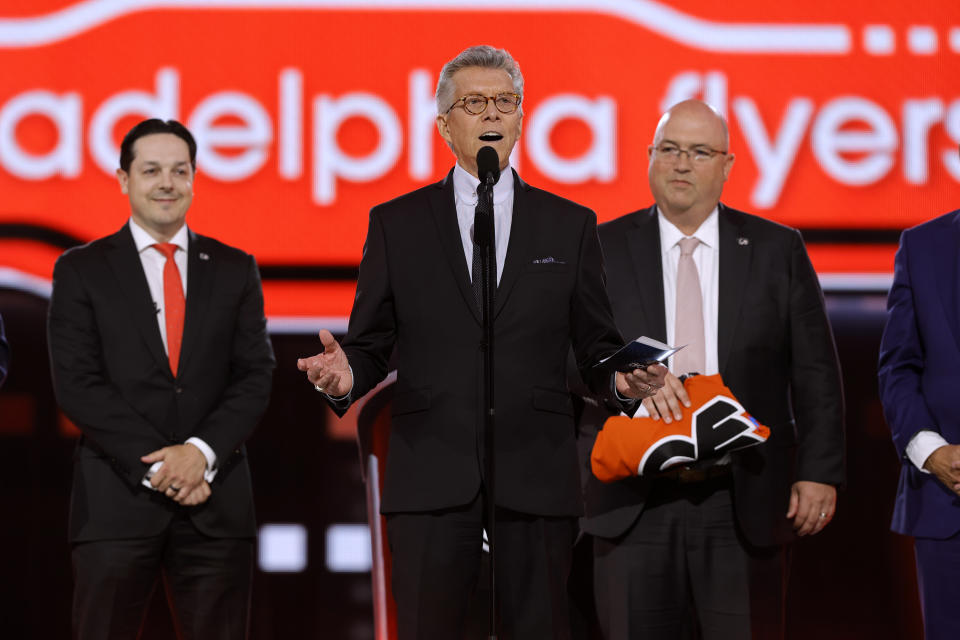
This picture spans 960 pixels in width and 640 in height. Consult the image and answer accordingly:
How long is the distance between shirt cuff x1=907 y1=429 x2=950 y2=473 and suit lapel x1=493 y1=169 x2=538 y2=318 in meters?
1.25

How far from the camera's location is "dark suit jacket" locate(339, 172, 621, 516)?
87.9 inches

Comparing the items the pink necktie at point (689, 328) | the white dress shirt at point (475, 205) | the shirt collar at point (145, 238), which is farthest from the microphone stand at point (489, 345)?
the shirt collar at point (145, 238)

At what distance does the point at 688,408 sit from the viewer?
9.14ft

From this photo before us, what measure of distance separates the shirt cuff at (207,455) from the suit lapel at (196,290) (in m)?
0.21

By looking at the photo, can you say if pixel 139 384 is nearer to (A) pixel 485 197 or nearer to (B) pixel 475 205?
(B) pixel 475 205

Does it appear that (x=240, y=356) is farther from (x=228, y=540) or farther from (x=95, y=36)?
(x=95, y=36)

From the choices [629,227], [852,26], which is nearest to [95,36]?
[629,227]

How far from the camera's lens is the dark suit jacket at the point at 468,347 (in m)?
2.23

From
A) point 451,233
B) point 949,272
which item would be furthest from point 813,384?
point 451,233

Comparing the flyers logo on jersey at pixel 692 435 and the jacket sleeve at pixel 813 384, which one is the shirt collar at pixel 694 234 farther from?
the flyers logo on jersey at pixel 692 435

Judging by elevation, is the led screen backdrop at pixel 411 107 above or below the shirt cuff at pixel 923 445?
above

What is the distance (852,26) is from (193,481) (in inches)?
121

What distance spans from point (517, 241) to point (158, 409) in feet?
4.22

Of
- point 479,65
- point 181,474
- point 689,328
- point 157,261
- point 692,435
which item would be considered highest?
point 479,65
